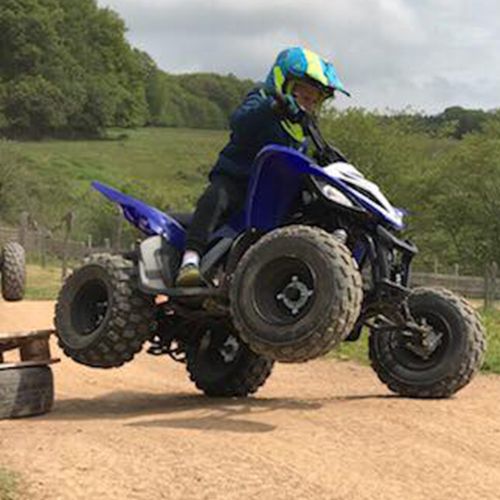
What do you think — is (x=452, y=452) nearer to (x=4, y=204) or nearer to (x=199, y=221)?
(x=199, y=221)

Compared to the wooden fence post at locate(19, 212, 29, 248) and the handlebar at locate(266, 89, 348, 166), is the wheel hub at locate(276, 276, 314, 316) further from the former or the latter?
the wooden fence post at locate(19, 212, 29, 248)

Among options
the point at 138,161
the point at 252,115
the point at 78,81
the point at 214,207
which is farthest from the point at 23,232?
the point at 78,81

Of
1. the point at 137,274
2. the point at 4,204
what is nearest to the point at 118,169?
the point at 4,204

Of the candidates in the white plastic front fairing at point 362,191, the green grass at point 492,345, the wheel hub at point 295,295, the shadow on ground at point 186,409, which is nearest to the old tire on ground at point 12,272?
the shadow on ground at point 186,409

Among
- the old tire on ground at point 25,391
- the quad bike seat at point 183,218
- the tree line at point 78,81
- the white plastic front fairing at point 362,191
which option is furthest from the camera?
the tree line at point 78,81

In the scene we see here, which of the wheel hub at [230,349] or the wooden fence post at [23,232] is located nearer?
the wheel hub at [230,349]

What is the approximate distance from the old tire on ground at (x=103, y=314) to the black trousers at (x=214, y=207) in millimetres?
525

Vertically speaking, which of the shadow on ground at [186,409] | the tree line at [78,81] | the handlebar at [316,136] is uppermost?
the tree line at [78,81]

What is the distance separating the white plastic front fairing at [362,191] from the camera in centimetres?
588

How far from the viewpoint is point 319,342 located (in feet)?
17.7

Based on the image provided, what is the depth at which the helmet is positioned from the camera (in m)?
6.07

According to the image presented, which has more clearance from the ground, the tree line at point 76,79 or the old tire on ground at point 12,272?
the tree line at point 76,79

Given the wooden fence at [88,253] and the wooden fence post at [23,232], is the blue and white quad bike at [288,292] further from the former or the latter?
the wooden fence post at [23,232]

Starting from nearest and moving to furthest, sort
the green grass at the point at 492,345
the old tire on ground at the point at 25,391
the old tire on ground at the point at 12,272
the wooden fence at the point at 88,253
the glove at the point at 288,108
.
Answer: the glove at the point at 288,108 < the old tire on ground at the point at 25,391 < the green grass at the point at 492,345 < the old tire on ground at the point at 12,272 < the wooden fence at the point at 88,253
